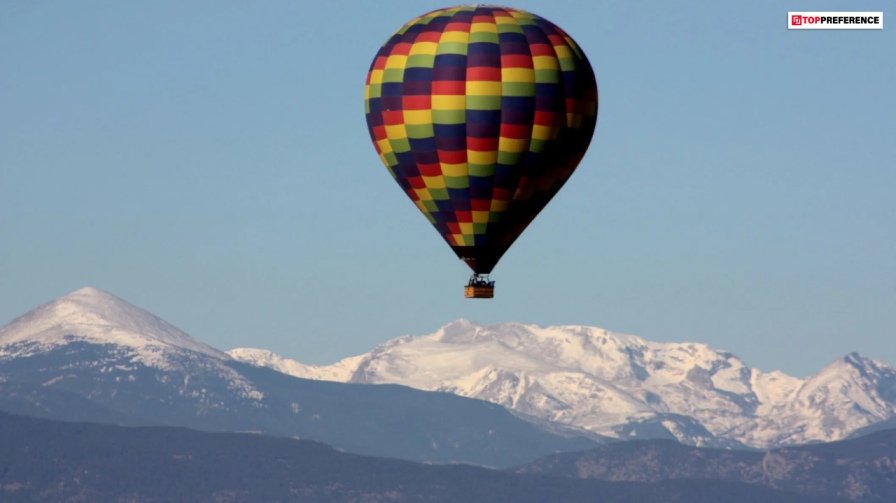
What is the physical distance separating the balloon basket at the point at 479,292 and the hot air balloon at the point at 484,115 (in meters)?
3.93

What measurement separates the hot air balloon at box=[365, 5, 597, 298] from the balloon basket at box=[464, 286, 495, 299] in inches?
155

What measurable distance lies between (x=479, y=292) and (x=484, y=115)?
16.5 m

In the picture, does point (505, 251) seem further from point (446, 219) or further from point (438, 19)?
point (438, 19)

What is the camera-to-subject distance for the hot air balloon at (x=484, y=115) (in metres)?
179

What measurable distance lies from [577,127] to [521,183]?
283 inches

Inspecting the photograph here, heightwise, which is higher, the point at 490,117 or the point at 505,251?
the point at 490,117

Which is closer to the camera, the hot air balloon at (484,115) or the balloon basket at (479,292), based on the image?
the balloon basket at (479,292)

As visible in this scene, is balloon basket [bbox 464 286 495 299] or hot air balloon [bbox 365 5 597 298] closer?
balloon basket [bbox 464 286 495 299]

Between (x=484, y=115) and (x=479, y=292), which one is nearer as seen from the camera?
(x=479, y=292)

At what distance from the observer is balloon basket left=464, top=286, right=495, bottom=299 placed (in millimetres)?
171375

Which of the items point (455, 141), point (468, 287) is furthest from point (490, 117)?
point (468, 287)

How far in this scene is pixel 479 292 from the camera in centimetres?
17200

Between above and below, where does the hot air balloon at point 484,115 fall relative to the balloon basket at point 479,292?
above

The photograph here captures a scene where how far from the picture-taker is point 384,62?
186000mm
